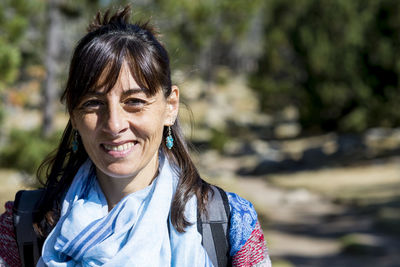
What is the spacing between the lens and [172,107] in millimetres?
1917

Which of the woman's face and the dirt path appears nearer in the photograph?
the woman's face

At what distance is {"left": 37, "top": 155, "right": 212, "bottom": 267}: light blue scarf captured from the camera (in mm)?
1677

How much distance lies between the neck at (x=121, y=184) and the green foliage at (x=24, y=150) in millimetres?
8970

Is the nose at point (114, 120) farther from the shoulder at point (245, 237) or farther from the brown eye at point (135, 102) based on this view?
the shoulder at point (245, 237)

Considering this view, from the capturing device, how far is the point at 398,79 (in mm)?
18438

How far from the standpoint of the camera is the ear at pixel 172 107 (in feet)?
6.22

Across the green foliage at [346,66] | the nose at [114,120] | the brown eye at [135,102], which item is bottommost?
the nose at [114,120]

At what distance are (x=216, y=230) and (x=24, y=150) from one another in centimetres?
1066

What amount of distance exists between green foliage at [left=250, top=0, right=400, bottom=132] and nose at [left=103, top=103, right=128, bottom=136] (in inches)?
720

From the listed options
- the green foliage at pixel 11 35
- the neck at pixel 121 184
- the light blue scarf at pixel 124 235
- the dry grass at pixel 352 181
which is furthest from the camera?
the dry grass at pixel 352 181

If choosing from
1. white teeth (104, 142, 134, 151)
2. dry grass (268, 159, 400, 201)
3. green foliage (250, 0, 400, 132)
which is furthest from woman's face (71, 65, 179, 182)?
green foliage (250, 0, 400, 132)

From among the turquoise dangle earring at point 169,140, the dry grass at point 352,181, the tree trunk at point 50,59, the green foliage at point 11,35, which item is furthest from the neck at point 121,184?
the dry grass at point 352,181

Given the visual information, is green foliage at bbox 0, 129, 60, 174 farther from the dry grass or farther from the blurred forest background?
the dry grass

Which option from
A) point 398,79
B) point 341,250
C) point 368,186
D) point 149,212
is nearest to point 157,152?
point 149,212
